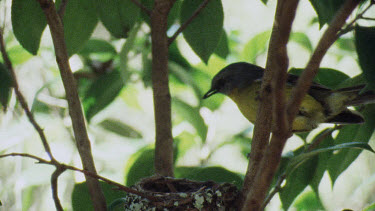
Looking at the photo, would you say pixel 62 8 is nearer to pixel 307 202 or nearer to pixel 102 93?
pixel 102 93

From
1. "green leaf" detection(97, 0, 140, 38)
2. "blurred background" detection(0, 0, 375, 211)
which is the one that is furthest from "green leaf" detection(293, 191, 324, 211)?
"green leaf" detection(97, 0, 140, 38)

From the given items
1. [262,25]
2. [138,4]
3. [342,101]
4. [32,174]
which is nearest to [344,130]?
[342,101]

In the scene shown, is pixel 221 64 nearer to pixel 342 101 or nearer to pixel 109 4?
pixel 342 101

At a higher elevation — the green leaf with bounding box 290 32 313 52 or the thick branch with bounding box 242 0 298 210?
the green leaf with bounding box 290 32 313 52

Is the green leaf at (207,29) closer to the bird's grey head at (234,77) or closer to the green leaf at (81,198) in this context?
the green leaf at (81,198)

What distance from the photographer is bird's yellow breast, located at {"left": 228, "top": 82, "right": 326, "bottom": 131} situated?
2.88 metres

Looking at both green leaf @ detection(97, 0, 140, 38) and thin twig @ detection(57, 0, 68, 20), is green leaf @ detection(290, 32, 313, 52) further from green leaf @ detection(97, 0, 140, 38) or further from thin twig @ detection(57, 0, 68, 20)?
thin twig @ detection(57, 0, 68, 20)

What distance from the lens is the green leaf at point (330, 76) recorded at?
226cm

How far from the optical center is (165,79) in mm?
2451

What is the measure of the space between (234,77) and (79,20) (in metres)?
1.34

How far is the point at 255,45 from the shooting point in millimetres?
3146

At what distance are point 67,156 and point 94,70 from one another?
64 cm


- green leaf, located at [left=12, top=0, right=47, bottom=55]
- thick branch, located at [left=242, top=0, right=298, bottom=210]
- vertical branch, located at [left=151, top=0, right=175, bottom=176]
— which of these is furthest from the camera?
vertical branch, located at [left=151, top=0, right=175, bottom=176]

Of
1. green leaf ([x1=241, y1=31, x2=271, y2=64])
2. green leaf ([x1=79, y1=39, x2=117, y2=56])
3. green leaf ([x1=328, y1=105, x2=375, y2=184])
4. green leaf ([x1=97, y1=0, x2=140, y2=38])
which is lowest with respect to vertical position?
green leaf ([x1=328, y1=105, x2=375, y2=184])
